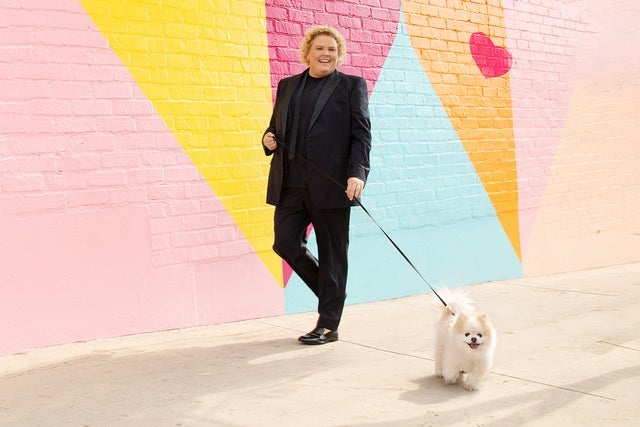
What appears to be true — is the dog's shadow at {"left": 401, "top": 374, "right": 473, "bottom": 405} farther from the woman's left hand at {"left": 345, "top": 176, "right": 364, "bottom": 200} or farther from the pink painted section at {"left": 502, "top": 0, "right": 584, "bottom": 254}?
the pink painted section at {"left": 502, "top": 0, "right": 584, "bottom": 254}

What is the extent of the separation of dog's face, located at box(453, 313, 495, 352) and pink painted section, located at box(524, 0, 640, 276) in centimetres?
452

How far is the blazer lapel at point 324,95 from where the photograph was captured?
474 cm

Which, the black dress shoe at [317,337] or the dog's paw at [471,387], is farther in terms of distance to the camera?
the black dress shoe at [317,337]

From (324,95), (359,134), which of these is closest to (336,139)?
(359,134)

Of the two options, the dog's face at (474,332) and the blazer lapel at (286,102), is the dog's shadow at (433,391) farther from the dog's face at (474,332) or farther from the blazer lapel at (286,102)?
the blazer lapel at (286,102)

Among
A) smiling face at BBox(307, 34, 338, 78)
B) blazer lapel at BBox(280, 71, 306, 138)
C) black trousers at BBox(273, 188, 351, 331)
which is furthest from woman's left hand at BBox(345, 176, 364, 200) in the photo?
smiling face at BBox(307, 34, 338, 78)

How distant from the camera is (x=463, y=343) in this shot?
375cm

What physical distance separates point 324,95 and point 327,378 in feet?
5.61

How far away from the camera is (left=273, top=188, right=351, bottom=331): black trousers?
4781mm

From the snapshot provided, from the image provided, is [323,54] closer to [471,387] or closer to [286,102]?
[286,102]

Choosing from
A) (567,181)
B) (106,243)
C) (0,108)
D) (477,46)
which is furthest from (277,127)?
(567,181)

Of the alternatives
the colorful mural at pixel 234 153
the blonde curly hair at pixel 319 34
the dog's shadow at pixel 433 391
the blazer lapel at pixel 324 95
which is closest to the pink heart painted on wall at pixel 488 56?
the colorful mural at pixel 234 153

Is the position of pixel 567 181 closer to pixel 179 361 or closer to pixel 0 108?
pixel 179 361

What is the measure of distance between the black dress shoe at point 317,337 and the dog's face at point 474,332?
1.24m
